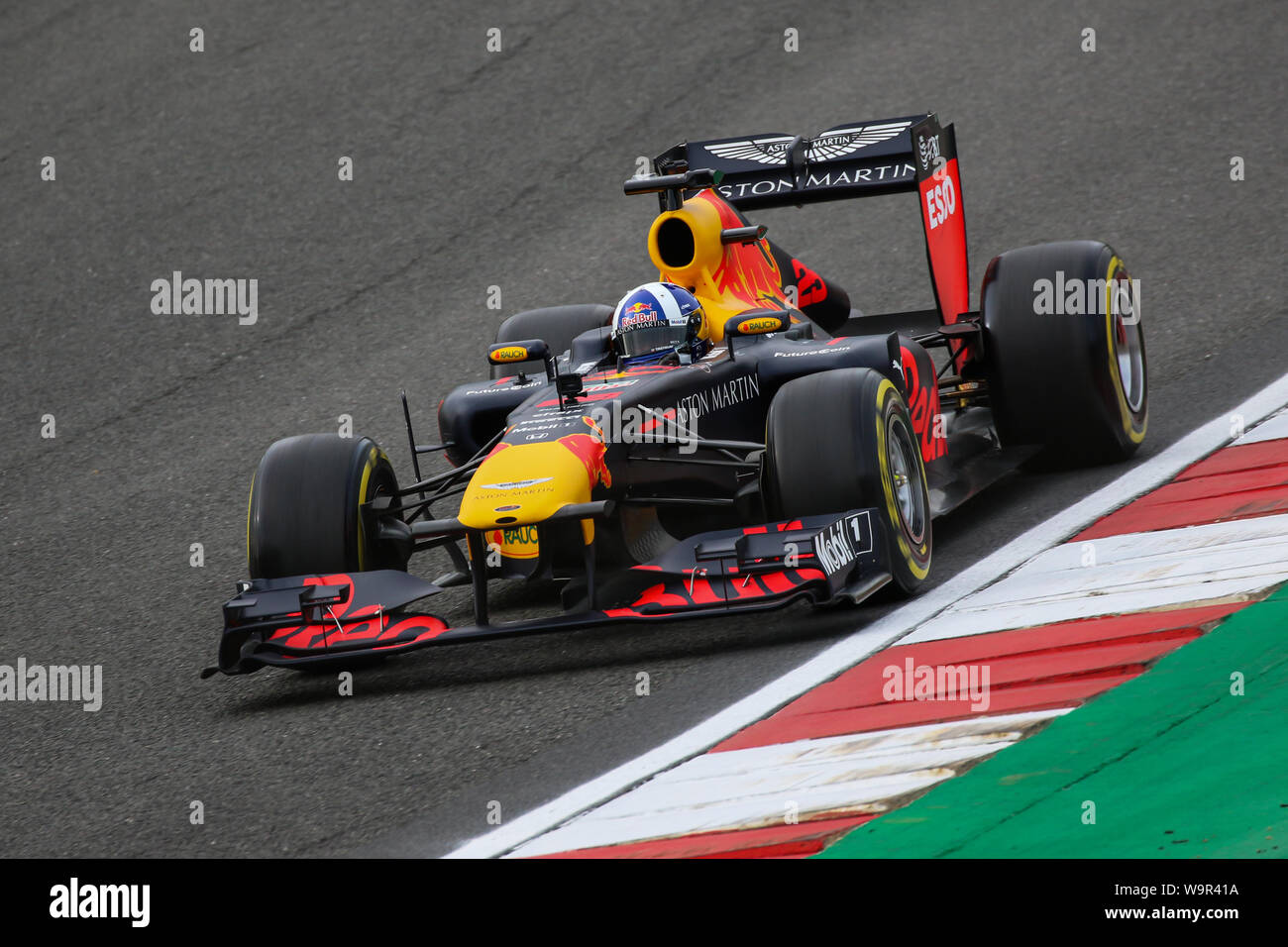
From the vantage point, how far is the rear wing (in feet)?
29.2

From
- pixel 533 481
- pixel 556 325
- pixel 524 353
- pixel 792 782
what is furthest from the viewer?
pixel 556 325

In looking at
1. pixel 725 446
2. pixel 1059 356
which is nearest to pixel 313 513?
pixel 725 446

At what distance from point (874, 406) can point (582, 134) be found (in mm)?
10058

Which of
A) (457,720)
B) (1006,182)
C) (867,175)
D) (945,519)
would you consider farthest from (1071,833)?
(1006,182)

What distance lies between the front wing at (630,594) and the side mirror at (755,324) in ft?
3.70

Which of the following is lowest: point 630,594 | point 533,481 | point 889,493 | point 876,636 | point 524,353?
point 876,636

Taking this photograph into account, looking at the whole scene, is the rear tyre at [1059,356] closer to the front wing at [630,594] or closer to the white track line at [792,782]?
the front wing at [630,594]

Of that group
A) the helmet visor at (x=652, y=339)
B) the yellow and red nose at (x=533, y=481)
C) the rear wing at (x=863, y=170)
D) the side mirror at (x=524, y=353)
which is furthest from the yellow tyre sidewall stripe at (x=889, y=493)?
the rear wing at (x=863, y=170)

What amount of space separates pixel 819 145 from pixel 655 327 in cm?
199

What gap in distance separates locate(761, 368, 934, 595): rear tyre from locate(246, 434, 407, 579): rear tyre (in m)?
1.61

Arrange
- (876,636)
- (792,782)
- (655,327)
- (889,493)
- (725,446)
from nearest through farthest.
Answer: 1. (792,782)
2. (876,636)
3. (889,493)
4. (725,446)
5. (655,327)

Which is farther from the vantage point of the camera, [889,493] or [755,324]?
[755,324]

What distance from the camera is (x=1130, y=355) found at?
8.55 meters

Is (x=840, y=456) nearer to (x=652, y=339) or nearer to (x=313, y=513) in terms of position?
(x=652, y=339)
